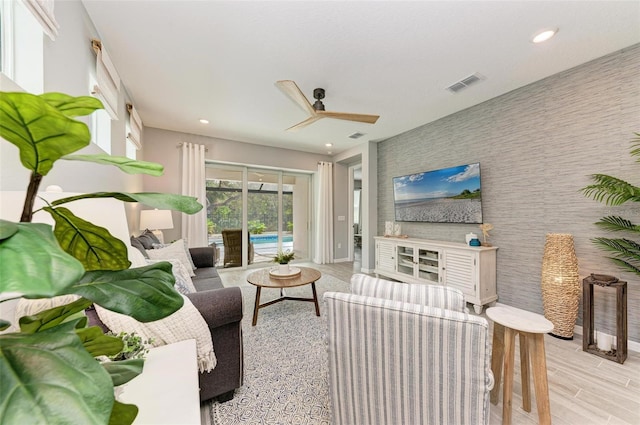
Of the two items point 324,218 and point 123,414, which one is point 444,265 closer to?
point 324,218

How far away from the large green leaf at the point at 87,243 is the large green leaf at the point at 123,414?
228 mm

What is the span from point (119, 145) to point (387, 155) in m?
4.01

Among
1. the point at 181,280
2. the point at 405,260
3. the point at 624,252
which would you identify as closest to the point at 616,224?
the point at 624,252

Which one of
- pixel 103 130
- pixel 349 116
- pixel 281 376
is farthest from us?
pixel 349 116

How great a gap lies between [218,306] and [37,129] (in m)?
1.27

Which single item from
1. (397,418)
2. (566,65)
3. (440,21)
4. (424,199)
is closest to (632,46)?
(566,65)

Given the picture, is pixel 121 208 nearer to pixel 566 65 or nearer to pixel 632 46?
pixel 566 65

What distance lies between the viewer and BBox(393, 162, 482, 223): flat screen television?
10.3 ft

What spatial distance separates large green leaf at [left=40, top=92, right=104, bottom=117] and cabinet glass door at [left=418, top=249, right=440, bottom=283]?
3558 millimetres

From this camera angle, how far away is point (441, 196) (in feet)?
11.5

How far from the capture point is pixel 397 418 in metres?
1.00

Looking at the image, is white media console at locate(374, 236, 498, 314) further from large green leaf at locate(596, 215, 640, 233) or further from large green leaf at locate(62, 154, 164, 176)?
large green leaf at locate(62, 154, 164, 176)

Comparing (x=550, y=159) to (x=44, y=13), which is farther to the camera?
(x=550, y=159)

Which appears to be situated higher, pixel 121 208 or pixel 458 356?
pixel 121 208
